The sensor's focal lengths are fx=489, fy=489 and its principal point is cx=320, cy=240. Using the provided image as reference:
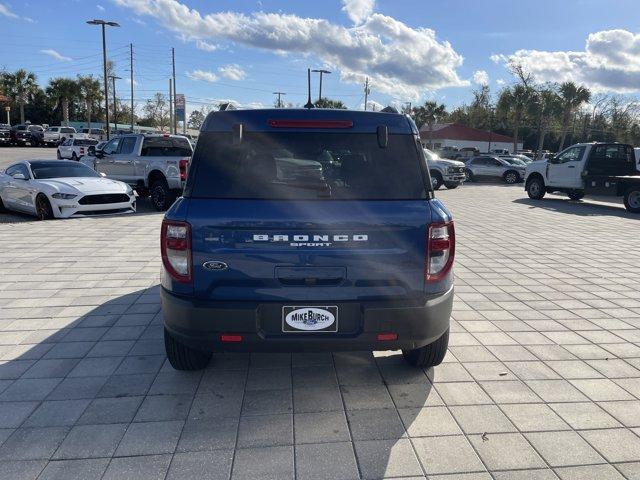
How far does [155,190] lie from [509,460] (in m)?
11.3

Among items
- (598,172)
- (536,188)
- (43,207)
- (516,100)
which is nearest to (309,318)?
(43,207)

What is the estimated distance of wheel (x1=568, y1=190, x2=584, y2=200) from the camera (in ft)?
54.4

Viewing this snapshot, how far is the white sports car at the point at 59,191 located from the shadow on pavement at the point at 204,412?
6773 millimetres

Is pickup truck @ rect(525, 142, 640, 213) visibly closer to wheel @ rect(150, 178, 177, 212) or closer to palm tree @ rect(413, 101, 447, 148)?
wheel @ rect(150, 178, 177, 212)

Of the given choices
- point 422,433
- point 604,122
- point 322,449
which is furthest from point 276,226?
point 604,122

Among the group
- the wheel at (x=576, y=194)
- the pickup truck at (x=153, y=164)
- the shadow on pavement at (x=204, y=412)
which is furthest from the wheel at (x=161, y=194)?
the wheel at (x=576, y=194)

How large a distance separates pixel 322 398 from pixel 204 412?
31.3 inches

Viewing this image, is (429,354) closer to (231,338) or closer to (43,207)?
(231,338)

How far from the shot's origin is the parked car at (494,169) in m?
26.7

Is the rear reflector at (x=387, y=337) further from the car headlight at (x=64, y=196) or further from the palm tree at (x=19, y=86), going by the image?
the palm tree at (x=19, y=86)

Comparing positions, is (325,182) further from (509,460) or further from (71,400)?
(71,400)

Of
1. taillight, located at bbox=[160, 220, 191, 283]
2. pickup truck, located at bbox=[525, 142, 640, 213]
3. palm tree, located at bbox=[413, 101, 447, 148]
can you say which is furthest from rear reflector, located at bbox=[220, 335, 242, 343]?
palm tree, located at bbox=[413, 101, 447, 148]

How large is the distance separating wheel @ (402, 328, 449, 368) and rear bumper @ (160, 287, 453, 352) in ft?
1.99

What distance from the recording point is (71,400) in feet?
10.9
